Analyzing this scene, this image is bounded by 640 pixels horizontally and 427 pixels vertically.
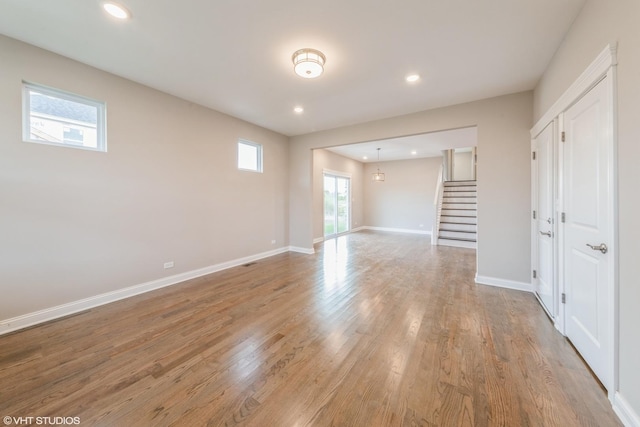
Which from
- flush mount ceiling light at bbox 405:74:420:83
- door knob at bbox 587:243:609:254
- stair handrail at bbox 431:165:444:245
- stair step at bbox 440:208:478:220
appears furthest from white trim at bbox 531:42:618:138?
stair step at bbox 440:208:478:220

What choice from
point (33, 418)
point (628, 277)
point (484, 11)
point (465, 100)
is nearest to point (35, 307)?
point (33, 418)

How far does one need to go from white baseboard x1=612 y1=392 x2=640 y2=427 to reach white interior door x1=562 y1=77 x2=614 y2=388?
0.11 meters

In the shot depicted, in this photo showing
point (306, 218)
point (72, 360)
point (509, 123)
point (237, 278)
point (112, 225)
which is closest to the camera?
point (72, 360)

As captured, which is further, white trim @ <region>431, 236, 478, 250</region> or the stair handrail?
the stair handrail

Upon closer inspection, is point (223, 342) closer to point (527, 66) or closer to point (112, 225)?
point (112, 225)

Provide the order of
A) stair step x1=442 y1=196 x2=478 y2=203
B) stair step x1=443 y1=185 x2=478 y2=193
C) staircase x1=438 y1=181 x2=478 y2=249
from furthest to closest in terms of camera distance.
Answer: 1. stair step x1=443 y1=185 x2=478 y2=193
2. stair step x1=442 y1=196 x2=478 y2=203
3. staircase x1=438 y1=181 x2=478 y2=249

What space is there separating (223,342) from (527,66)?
178 inches

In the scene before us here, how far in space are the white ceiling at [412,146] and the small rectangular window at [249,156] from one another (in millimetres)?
2129

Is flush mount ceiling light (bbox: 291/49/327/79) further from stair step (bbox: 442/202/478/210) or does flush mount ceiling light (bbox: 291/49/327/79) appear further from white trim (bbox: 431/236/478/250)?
stair step (bbox: 442/202/478/210)

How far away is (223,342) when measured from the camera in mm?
2193

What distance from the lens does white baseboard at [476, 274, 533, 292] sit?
3373 millimetres

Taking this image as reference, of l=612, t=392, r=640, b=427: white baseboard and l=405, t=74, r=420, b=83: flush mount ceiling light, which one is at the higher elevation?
l=405, t=74, r=420, b=83: flush mount ceiling light

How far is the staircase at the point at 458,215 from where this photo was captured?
6.63 meters

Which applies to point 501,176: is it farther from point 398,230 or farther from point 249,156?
point 398,230
